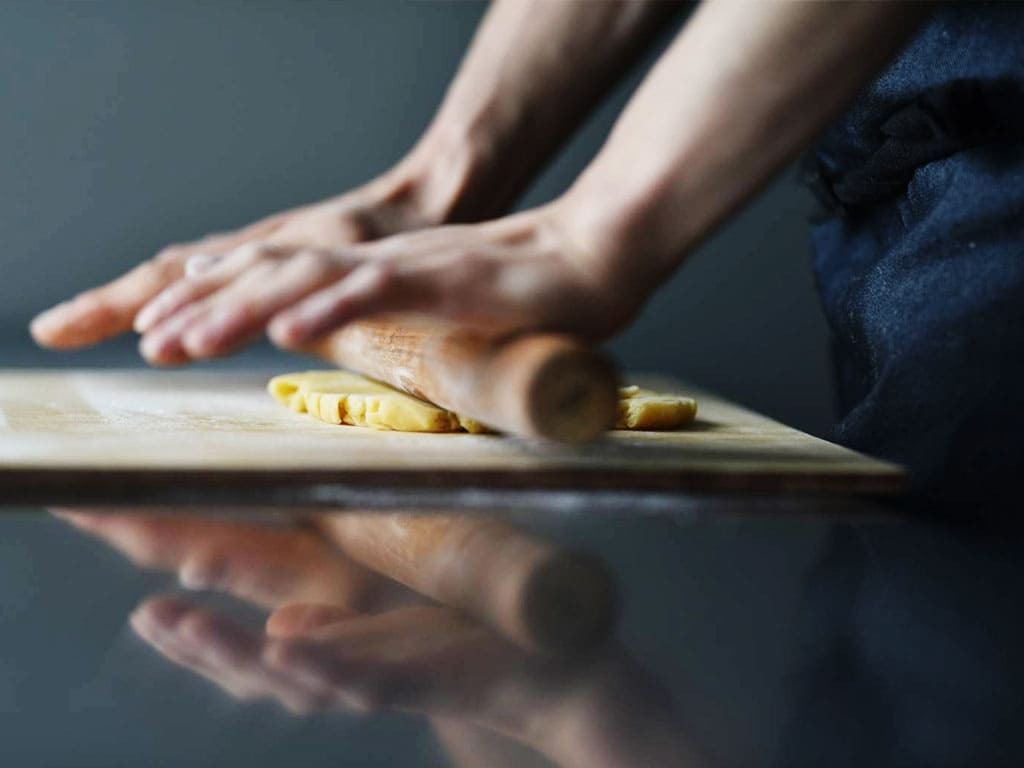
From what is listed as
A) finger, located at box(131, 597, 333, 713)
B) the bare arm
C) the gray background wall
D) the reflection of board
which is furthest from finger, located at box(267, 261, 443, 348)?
the gray background wall

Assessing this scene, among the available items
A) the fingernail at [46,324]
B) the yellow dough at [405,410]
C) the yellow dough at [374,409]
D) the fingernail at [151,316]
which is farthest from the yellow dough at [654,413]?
the fingernail at [46,324]

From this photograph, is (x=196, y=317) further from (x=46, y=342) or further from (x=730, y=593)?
(x=46, y=342)

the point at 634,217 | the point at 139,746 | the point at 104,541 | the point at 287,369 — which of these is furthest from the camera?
the point at 287,369

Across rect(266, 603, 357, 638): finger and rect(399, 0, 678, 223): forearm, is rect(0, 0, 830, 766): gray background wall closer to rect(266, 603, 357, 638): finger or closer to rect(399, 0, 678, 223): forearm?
rect(399, 0, 678, 223): forearm

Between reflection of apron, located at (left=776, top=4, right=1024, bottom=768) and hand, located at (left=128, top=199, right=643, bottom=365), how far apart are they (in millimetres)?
217

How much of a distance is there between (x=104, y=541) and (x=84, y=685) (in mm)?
238

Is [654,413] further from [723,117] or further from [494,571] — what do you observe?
[494,571]

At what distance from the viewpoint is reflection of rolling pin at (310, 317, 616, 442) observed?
77cm

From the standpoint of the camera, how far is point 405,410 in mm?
1020

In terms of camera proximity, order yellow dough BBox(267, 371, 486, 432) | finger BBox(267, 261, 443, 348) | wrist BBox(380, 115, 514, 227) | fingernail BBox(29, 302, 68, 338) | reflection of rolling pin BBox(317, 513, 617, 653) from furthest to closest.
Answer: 1. wrist BBox(380, 115, 514, 227)
2. fingernail BBox(29, 302, 68, 338)
3. yellow dough BBox(267, 371, 486, 432)
4. finger BBox(267, 261, 443, 348)
5. reflection of rolling pin BBox(317, 513, 617, 653)

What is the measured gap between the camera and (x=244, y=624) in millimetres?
542

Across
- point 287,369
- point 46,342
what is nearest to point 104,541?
point 46,342

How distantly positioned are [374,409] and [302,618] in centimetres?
49

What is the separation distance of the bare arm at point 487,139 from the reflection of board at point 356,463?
0.33m
